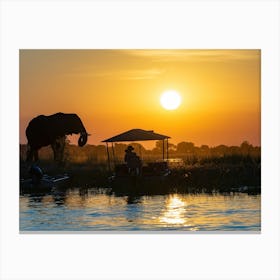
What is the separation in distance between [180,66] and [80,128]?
2.04 meters

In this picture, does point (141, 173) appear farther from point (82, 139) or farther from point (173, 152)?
point (82, 139)

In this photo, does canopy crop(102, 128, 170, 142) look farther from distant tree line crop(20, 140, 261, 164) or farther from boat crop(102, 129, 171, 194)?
distant tree line crop(20, 140, 261, 164)

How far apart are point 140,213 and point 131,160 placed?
1.39m

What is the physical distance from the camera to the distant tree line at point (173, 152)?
1509cm

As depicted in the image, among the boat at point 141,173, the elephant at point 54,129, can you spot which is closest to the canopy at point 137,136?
the boat at point 141,173

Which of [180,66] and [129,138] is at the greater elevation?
[180,66]

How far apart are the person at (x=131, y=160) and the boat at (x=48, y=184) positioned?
1.18 m

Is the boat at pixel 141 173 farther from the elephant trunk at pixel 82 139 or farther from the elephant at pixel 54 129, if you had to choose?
→ the elephant at pixel 54 129

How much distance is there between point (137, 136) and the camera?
15.2 m
